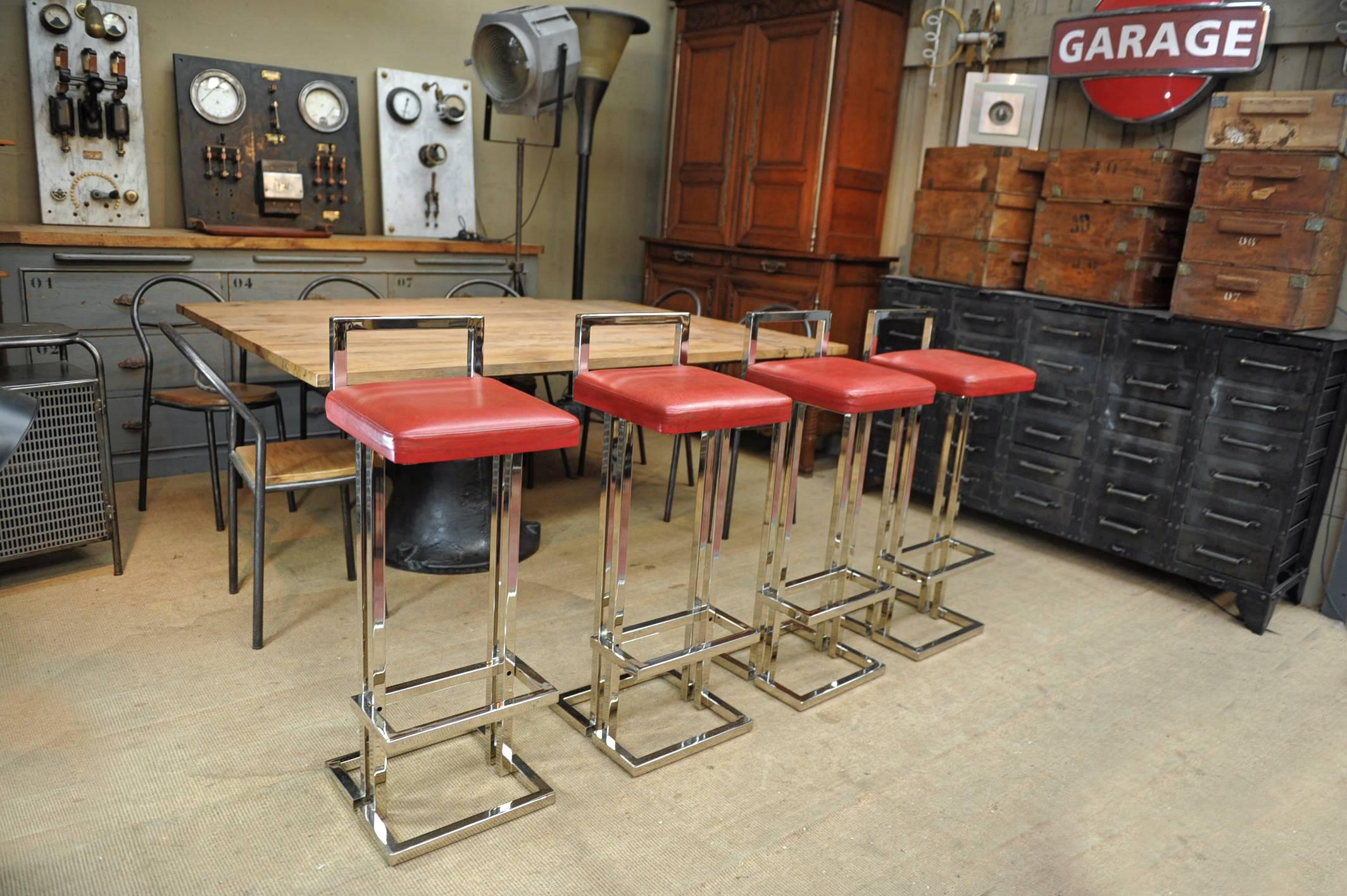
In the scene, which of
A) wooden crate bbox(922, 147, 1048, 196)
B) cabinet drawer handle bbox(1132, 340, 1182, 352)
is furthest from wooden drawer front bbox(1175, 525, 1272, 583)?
wooden crate bbox(922, 147, 1048, 196)

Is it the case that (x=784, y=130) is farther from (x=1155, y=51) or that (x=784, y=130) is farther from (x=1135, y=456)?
(x=1135, y=456)

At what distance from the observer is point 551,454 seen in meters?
4.57

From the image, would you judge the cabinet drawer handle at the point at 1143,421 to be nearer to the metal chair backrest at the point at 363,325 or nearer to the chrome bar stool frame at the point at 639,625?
the chrome bar stool frame at the point at 639,625

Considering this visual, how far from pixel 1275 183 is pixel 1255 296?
35cm

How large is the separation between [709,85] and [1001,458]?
2416 millimetres

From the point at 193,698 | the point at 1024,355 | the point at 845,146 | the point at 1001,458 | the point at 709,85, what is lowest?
the point at 193,698

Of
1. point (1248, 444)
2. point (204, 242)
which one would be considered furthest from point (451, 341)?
point (1248, 444)

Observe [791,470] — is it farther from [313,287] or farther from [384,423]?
[313,287]

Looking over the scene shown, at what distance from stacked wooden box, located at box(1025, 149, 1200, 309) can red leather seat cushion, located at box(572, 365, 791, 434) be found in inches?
Result: 76.4

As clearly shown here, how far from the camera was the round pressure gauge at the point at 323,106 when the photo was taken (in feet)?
14.2

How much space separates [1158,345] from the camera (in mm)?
3305

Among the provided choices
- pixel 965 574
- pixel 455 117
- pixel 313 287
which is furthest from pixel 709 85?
pixel 965 574

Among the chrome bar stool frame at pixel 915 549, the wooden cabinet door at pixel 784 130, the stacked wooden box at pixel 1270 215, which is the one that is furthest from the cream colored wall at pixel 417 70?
the stacked wooden box at pixel 1270 215

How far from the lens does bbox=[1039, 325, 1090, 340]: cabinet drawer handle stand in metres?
3.51
